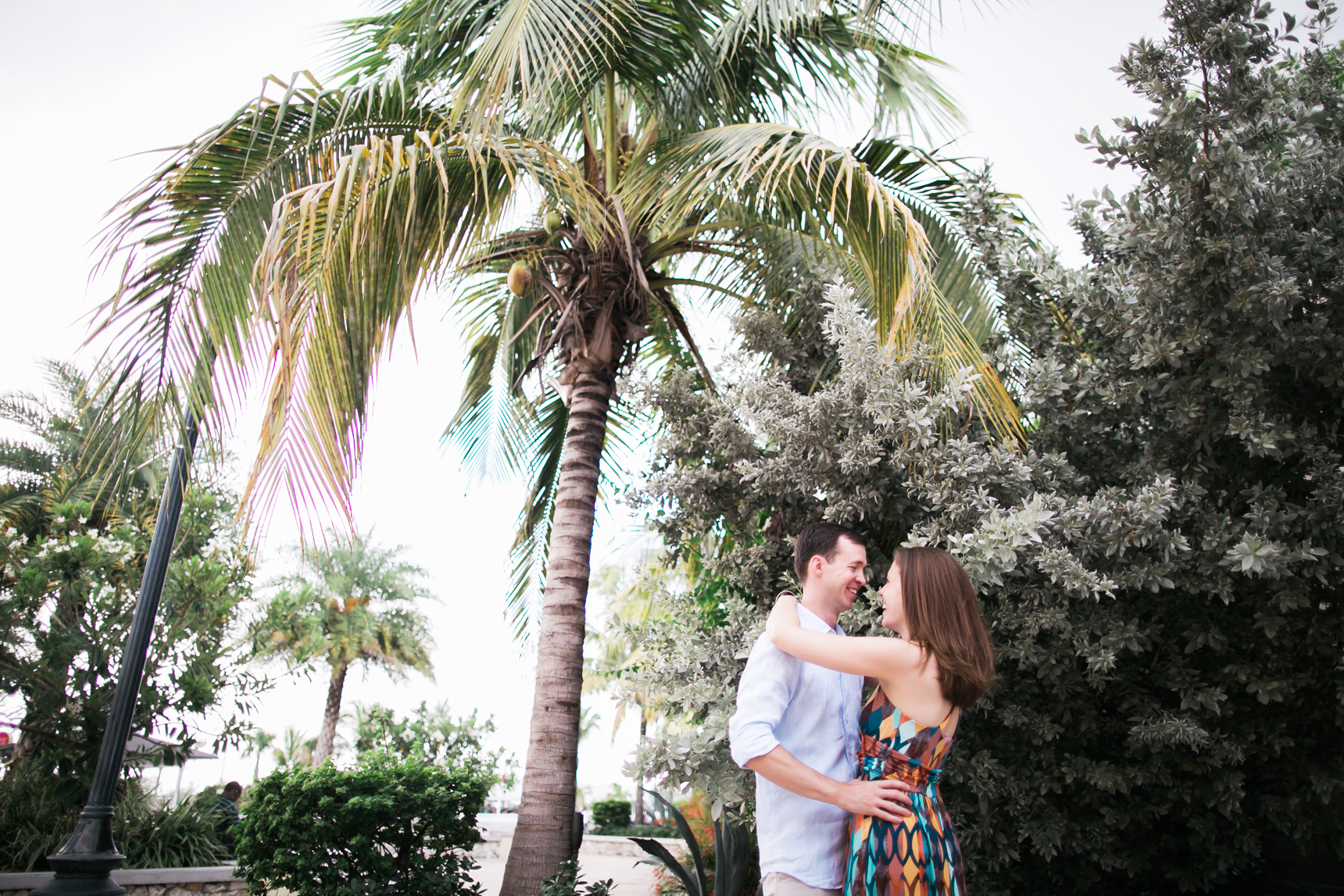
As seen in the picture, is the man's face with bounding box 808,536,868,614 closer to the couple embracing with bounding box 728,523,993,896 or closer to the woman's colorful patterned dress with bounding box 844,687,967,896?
the couple embracing with bounding box 728,523,993,896

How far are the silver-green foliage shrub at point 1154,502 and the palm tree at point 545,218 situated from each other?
573 millimetres

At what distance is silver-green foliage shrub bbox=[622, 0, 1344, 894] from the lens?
142 inches

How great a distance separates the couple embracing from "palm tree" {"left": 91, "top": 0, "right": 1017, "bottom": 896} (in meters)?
2.16

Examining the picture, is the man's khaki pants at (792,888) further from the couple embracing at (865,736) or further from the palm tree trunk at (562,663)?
the palm tree trunk at (562,663)

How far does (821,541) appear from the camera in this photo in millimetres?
2449

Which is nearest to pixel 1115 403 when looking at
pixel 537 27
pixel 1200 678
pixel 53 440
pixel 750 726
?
pixel 1200 678

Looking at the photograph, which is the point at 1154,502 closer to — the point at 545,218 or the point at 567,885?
the point at 567,885

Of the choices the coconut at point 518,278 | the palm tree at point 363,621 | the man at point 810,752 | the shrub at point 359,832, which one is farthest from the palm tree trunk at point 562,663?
the palm tree at point 363,621

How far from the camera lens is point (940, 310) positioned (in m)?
4.58

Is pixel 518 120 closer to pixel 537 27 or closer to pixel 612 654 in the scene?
pixel 537 27

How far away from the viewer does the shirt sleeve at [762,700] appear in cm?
209

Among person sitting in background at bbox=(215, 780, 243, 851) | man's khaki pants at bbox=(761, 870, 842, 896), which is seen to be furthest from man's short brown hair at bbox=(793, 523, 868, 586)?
person sitting in background at bbox=(215, 780, 243, 851)

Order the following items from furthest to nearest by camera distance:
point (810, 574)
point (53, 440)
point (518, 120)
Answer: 1. point (53, 440)
2. point (518, 120)
3. point (810, 574)

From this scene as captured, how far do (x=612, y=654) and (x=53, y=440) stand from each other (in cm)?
1827
